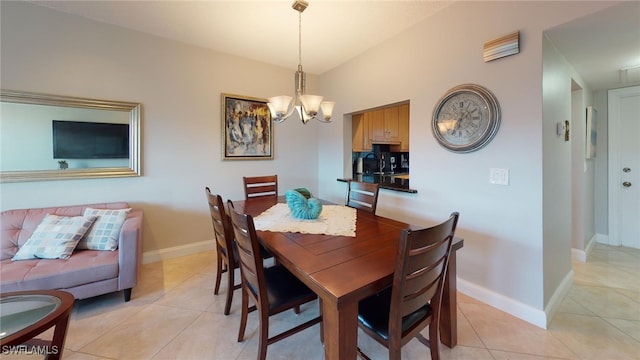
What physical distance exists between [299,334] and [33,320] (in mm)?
1433

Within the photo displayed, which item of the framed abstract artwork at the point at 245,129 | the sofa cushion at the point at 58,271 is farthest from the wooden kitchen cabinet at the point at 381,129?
the sofa cushion at the point at 58,271

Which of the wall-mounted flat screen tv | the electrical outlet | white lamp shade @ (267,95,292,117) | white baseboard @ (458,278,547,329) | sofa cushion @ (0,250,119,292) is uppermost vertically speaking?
white lamp shade @ (267,95,292,117)

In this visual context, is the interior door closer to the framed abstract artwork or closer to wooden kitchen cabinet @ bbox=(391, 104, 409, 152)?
wooden kitchen cabinet @ bbox=(391, 104, 409, 152)

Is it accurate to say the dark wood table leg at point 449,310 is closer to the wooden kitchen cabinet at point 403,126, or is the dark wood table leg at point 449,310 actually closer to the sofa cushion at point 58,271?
the sofa cushion at point 58,271

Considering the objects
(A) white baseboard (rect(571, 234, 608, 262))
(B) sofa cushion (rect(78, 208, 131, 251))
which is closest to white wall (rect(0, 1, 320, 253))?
(B) sofa cushion (rect(78, 208, 131, 251))

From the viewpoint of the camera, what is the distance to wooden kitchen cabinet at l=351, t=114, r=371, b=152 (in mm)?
3930

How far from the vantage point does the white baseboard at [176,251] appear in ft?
9.83

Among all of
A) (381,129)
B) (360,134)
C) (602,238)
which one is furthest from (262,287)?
(602,238)

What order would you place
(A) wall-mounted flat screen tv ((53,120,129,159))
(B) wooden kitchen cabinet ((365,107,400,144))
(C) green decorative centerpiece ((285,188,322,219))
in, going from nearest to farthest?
(C) green decorative centerpiece ((285,188,322,219)), (A) wall-mounted flat screen tv ((53,120,129,159)), (B) wooden kitchen cabinet ((365,107,400,144))

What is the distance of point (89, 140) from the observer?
264cm

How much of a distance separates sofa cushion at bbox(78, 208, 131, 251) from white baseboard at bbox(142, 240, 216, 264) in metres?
0.79

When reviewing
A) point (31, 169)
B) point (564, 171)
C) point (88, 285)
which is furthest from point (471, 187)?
point (31, 169)

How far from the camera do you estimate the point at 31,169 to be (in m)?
2.40

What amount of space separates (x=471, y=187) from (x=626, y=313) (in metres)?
1.45
